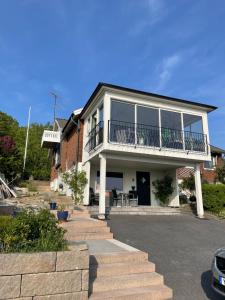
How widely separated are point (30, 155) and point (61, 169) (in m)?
20.6

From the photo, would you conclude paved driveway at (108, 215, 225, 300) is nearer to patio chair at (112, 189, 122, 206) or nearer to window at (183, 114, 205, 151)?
patio chair at (112, 189, 122, 206)

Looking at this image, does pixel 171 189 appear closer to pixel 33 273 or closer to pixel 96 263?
pixel 96 263

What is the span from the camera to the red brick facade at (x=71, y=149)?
15530 mm

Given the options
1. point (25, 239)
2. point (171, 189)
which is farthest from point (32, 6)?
point (171, 189)

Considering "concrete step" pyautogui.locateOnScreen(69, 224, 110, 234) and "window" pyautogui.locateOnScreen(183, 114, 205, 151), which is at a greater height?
"window" pyautogui.locateOnScreen(183, 114, 205, 151)

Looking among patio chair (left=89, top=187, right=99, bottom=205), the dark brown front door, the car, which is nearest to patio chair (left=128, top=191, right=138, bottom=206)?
the dark brown front door

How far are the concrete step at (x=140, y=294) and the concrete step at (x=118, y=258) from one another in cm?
83

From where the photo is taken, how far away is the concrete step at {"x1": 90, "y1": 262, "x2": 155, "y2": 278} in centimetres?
466

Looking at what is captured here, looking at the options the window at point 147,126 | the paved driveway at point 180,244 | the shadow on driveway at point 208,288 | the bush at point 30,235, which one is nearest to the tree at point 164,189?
the paved driveway at point 180,244

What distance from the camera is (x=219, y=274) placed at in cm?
413

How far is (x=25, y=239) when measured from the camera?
418 cm

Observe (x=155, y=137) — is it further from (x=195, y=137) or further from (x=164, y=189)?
(x=164, y=189)

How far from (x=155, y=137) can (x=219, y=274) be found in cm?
945

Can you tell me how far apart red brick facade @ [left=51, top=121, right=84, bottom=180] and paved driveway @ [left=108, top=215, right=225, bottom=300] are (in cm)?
569
